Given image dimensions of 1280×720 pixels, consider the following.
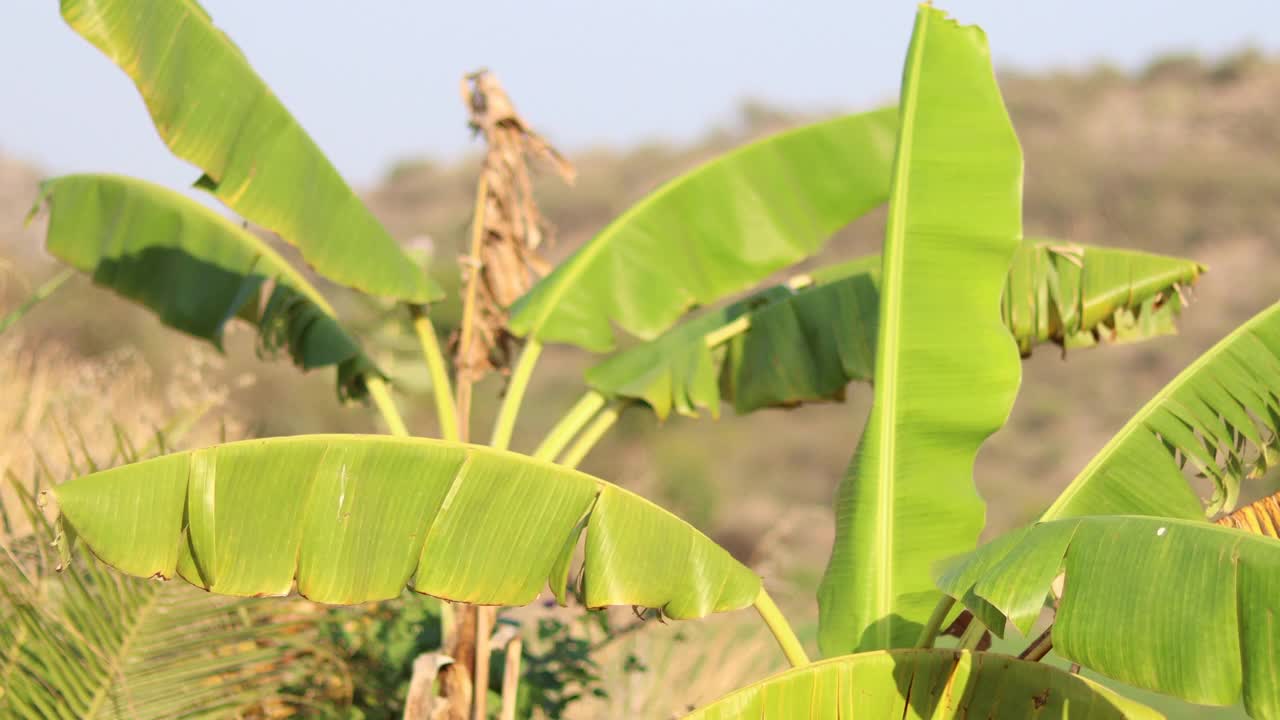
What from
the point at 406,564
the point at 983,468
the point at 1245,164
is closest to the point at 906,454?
the point at 406,564

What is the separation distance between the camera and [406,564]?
2.90m

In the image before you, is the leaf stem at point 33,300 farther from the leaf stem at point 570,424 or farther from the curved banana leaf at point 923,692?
the curved banana leaf at point 923,692

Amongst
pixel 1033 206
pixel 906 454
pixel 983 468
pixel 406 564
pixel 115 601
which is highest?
pixel 1033 206

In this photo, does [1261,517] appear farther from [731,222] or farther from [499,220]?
[499,220]

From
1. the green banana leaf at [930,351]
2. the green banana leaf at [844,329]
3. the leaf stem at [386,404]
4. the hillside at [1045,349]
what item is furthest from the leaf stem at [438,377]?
the hillside at [1045,349]

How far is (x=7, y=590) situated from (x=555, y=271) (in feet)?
7.73

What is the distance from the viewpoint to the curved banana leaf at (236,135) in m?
3.65

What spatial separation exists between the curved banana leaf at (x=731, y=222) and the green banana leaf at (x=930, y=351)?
1421 mm

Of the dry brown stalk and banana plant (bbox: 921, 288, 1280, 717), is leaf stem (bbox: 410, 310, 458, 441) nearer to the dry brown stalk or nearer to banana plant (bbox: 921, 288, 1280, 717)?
the dry brown stalk

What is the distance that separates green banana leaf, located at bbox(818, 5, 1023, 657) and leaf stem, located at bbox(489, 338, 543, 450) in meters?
1.41

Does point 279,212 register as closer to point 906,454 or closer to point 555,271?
point 555,271

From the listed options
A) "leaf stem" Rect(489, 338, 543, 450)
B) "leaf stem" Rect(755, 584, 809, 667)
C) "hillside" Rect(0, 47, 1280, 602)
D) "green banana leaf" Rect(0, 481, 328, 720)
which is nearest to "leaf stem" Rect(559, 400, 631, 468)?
"leaf stem" Rect(489, 338, 543, 450)

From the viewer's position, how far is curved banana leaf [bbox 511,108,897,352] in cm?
508

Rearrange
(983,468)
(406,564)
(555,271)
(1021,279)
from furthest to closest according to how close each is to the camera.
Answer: (983,468) < (555,271) < (1021,279) < (406,564)
